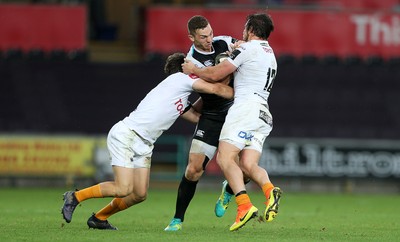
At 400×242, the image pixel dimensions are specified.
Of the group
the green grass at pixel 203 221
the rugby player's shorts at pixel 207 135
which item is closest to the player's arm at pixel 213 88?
the rugby player's shorts at pixel 207 135

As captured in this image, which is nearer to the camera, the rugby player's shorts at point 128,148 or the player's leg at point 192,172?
the rugby player's shorts at point 128,148

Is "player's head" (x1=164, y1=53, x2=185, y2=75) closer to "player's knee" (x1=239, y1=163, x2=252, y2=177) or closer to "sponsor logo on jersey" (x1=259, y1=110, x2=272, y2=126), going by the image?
"sponsor logo on jersey" (x1=259, y1=110, x2=272, y2=126)

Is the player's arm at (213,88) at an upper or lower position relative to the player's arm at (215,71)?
lower

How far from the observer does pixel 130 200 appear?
41.5 feet

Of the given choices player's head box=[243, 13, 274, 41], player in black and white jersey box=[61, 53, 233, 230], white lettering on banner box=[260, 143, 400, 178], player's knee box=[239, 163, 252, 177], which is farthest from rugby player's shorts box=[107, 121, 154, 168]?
white lettering on banner box=[260, 143, 400, 178]

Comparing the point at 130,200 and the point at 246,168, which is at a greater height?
the point at 246,168

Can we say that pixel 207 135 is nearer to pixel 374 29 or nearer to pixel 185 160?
pixel 185 160

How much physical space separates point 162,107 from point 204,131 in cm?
67

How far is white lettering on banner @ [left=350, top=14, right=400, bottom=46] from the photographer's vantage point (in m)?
25.2

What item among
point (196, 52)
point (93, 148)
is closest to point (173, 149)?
point (93, 148)

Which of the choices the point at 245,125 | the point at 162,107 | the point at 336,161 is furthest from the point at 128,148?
the point at 336,161

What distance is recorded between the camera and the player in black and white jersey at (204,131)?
41.7 ft

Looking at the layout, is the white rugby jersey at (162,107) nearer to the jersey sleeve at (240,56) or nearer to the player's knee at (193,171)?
the jersey sleeve at (240,56)

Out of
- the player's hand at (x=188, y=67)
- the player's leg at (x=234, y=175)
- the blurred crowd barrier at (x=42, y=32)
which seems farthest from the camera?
the blurred crowd barrier at (x=42, y=32)
